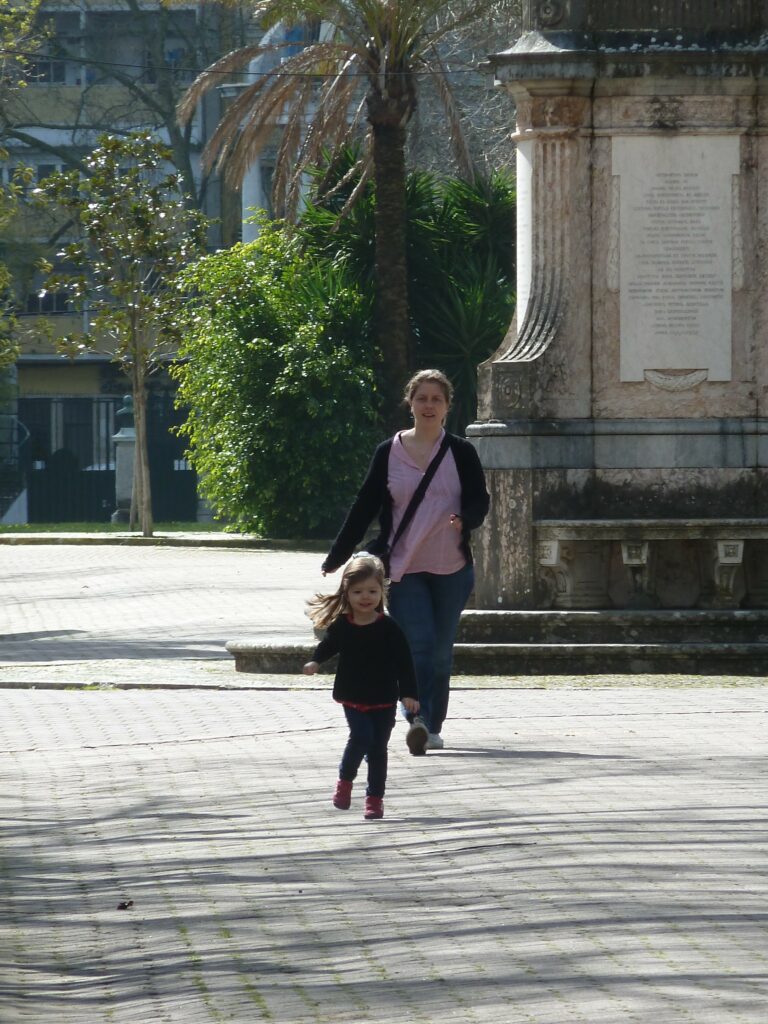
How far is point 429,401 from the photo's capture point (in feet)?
30.7

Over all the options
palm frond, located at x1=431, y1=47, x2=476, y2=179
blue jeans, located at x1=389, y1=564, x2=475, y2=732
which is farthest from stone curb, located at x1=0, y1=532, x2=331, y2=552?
blue jeans, located at x1=389, y1=564, x2=475, y2=732

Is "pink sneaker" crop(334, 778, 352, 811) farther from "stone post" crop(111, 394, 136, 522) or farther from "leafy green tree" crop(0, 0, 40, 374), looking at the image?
"stone post" crop(111, 394, 136, 522)

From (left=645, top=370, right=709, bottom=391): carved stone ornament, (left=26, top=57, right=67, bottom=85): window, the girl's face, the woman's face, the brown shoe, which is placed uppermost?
(left=26, top=57, right=67, bottom=85): window

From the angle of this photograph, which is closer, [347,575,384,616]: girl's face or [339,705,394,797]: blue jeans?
[339,705,394,797]: blue jeans

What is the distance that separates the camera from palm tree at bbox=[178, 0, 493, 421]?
101ft

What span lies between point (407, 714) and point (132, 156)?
28623mm

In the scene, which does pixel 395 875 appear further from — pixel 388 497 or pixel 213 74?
pixel 213 74

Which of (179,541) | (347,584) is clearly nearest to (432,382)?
(347,584)

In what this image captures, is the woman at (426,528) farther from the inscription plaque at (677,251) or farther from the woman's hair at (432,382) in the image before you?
the inscription plaque at (677,251)

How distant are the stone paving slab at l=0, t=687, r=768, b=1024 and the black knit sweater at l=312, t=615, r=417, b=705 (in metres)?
A: 0.43

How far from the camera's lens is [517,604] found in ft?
45.5

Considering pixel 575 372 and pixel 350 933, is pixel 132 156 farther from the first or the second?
pixel 350 933

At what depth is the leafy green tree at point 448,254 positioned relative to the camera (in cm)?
3297

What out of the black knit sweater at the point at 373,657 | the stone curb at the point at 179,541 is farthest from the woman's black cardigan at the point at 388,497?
the stone curb at the point at 179,541
